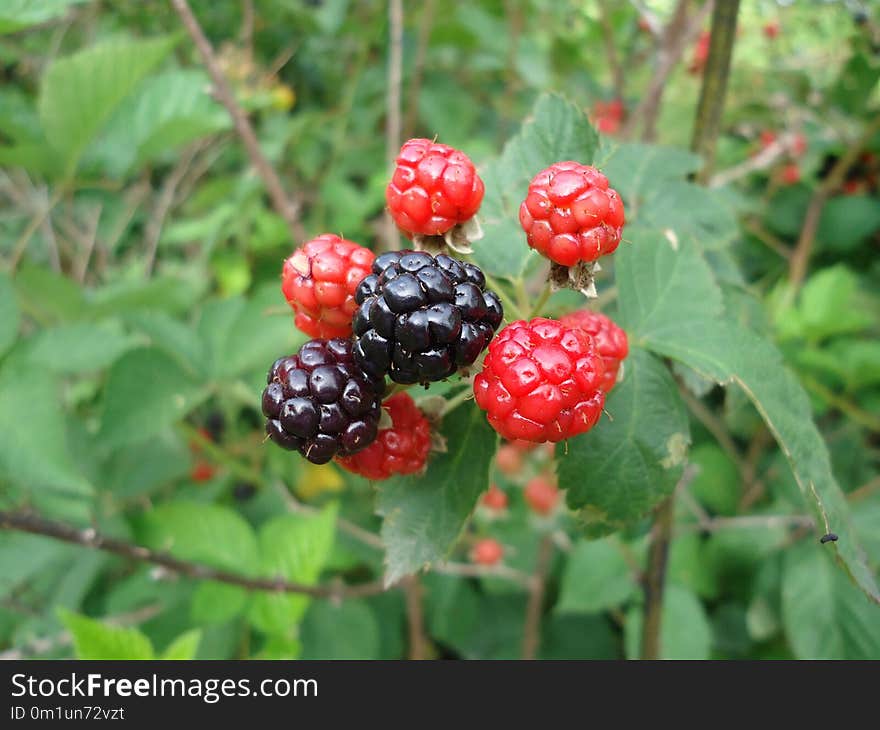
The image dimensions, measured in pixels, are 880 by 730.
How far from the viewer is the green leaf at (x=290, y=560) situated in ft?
5.47

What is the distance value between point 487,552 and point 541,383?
5.43 ft

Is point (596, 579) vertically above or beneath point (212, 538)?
beneath

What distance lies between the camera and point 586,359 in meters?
0.88

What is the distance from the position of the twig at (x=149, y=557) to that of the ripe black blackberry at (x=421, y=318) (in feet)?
1.70

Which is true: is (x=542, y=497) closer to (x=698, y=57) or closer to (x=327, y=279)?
(x=327, y=279)

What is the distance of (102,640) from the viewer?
52.4 inches

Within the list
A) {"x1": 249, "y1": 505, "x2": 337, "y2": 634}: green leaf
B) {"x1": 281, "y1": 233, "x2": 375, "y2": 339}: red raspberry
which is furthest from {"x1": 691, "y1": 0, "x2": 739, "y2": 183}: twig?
{"x1": 249, "y1": 505, "x2": 337, "y2": 634}: green leaf

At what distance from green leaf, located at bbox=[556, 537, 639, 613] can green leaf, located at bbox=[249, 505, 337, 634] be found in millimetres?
840

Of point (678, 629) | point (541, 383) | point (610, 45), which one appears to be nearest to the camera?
point (541, 383)

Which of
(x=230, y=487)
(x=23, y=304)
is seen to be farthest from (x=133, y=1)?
(x=230, y=487)

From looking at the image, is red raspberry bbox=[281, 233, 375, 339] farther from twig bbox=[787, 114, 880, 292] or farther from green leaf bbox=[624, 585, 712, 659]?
twig bbox=[787, 114, 880, 292]

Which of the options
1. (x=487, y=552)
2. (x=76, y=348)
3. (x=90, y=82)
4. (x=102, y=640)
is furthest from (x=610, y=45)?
(x=102, y=640)

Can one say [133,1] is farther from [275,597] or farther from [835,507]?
[835,507]

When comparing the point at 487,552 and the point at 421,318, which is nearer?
the point at 421,318
